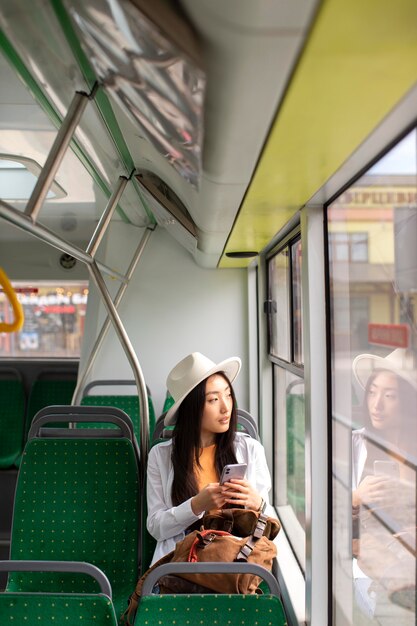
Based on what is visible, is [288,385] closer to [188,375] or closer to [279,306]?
[279,306]

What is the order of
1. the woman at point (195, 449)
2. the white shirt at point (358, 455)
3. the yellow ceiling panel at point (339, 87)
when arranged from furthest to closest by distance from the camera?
the woman at point (195, 449)
the white shirt at point (358, 455)
the yellow ceiling panel at point (339, 87)

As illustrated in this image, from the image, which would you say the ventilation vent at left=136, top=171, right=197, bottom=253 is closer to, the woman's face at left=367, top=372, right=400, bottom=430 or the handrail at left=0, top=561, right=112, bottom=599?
the woman's face at left=367, top=372, right=400, bottom=430

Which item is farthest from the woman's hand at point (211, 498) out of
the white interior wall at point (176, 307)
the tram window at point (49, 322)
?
the tram window at point (49, 322)

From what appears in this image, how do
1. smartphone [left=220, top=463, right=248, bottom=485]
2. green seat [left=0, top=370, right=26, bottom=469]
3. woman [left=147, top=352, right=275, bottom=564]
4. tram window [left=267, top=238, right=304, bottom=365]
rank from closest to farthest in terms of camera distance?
smartphone [left=220, top=463, right=248, bottom=485], woman [left=147, top=352, right=275, bottom=564], tram window [left=267, top=238, right=304, bottom=365], green seat [left=0, top=370, right=26, bottom=469]

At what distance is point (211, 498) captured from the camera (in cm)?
248

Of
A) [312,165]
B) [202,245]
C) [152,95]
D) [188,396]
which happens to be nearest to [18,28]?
[152,95]

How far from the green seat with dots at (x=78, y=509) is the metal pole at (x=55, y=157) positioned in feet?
4.72

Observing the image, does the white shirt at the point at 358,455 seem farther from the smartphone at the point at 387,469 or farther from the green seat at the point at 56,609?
the green seat at the point at 56,609

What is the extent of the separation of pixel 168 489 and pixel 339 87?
6.58 feet

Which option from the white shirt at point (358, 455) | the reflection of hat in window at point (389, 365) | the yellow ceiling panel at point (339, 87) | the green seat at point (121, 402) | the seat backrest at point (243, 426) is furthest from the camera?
the green seat at point (121, 402)

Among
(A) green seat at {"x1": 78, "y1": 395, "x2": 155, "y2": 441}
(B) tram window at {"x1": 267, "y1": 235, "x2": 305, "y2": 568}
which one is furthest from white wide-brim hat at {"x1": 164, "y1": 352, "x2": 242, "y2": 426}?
(A) green seat at {"x1": 78, "y1": 395, "x2": 155, "y2": 441}

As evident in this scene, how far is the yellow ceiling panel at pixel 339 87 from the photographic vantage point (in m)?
0.89

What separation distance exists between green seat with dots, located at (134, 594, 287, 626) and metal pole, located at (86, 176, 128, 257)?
1.24m

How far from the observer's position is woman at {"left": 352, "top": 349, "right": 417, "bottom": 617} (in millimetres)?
1667
